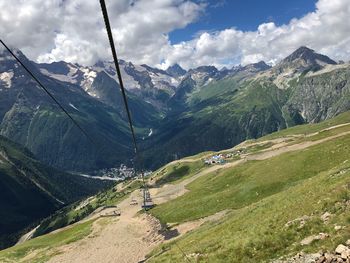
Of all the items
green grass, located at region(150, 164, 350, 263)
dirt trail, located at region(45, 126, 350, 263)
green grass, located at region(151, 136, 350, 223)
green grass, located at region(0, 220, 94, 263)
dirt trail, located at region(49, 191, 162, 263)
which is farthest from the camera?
green grass, located at region(0, 220, 94, 263)

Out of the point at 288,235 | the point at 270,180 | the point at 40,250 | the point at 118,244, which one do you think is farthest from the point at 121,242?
the point at 288,235

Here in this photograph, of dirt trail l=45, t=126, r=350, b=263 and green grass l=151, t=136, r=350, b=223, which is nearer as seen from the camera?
dirt trail l=45, t=126, r=350, b=263

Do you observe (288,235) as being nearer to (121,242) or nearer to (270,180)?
(270,180)

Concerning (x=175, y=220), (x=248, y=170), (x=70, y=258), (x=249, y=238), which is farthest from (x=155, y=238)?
(x=249, y=238)

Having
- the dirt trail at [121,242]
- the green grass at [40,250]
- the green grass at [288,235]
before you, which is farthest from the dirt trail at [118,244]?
the green grass at [288,235]

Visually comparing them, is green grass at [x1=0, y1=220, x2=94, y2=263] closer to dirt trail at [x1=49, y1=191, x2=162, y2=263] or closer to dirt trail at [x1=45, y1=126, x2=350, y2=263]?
dirt trail at [x1=45, y1=126, x2=350, y2=263]

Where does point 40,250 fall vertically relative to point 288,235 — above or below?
below

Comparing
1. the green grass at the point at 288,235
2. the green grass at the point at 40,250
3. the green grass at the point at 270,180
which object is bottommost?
the green grass at the point at 40,250

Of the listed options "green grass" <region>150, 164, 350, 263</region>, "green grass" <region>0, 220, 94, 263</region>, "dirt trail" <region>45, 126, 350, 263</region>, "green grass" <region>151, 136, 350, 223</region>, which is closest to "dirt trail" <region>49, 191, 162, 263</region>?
"dirt trail" <region>45, 126, 350, 263</region>

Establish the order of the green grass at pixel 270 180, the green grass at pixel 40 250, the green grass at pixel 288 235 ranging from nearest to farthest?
the green grass at pixel 288 235 < the green grass at pixel 270 180 < the green grass at pixel 40 250

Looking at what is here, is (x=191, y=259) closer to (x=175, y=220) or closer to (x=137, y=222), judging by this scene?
(x=175, y=220)

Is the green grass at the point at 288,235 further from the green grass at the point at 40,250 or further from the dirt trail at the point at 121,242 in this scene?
the green grass at the point at 40,250
